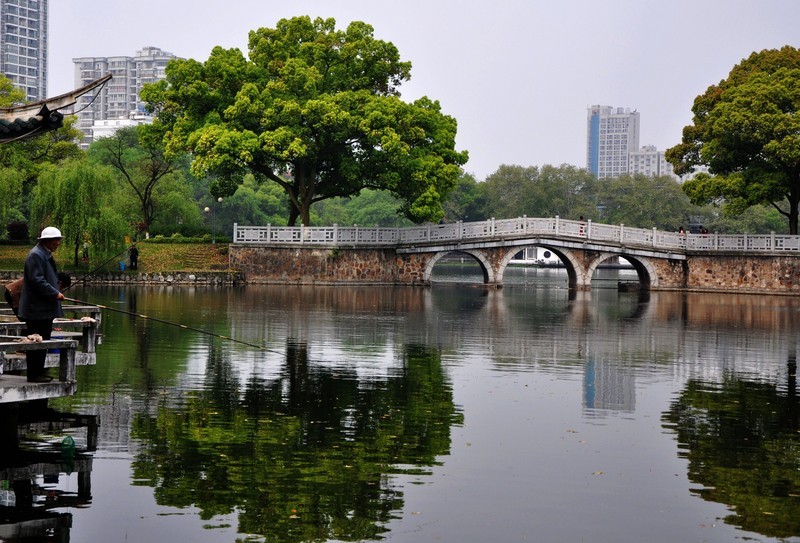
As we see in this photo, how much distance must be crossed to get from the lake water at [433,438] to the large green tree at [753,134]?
75.5 ft

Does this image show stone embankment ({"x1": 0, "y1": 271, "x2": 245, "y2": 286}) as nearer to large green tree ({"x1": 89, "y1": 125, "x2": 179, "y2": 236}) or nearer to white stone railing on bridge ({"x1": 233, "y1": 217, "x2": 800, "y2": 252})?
white stone railing on bridge ({"x1": 233, "y1": 217, "x2": 800, "y2": 252})

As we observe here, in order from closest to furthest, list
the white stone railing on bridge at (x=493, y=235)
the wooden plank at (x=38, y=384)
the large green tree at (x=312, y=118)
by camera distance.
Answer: the wooden plank at (x=38, y=384) → the large green tree at (x=312, y=118) → the white stone railing on bridge at (x=493, y=235)

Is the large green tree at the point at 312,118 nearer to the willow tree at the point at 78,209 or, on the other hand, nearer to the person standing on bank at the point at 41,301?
the willow tree at the point at 78,209

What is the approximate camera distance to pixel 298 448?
10836 millimetres

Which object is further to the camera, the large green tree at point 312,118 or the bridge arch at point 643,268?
the bridge arch at point 643,268

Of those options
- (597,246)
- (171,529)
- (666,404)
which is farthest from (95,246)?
(171,529)

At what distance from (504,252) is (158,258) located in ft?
48.4

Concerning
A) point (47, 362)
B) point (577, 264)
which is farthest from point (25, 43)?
point (47, 362)

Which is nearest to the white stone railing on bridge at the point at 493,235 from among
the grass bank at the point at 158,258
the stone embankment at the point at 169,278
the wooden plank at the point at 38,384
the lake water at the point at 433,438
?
the grass bank at the point at 158,258

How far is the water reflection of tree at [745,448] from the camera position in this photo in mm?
9055

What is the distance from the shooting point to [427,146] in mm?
47250

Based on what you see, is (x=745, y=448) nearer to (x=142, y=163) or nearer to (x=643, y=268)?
(x=643, y=268)

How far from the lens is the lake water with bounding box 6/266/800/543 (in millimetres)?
8547

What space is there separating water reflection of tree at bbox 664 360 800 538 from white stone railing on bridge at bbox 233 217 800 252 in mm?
30054
